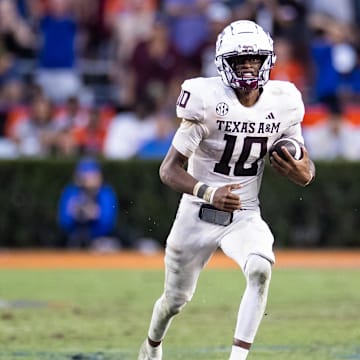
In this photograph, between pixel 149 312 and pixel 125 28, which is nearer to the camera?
pixel 149 312

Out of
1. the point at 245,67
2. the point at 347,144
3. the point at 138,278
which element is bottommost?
the point at 138,278

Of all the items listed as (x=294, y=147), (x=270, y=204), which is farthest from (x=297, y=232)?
(x=294, y=147)

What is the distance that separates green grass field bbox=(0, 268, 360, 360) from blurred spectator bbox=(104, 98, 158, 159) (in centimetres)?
262

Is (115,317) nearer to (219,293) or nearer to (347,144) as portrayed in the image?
(219,293)

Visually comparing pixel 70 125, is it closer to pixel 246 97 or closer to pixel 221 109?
pixel 246 97

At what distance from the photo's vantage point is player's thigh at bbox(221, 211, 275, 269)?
6.47m

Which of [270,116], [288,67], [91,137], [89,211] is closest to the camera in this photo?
[270,116]

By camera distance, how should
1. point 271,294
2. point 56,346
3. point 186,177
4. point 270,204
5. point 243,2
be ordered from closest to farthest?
1. point 186,177
2. point 56,346
3. point 271,294
4. point 270,204
5. point 243,2

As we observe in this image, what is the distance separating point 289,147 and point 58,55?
9.58 m

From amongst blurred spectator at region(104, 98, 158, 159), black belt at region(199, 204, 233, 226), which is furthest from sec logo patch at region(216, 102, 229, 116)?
blurred spectator at region(104, 98, 158, 159)

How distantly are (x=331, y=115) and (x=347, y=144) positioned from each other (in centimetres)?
49

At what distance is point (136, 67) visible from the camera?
51.1 ft

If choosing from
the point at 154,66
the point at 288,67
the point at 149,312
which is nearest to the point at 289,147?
the point at 149,312

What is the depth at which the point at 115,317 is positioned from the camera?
9.51 m
